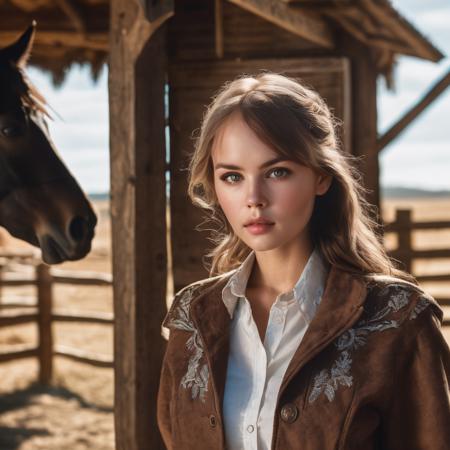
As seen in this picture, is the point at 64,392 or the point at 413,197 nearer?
the point at 64,392

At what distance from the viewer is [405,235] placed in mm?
7883

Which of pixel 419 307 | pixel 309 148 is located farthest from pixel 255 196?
pixel 419 307

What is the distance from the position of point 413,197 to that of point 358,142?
97745mm

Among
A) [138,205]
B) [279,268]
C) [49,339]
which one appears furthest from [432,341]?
[49,339]

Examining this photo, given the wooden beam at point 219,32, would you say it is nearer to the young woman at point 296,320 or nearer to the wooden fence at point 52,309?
the wooden fence at point 52,309

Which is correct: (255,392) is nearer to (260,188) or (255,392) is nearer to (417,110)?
(260,188)

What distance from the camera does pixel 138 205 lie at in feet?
11.6

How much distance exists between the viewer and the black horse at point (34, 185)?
12.4ft

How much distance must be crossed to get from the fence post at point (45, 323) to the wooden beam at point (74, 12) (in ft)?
9.17

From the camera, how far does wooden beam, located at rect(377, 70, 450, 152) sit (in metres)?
4.90

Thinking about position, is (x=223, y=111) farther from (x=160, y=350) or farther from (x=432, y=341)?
(x=160, y=350)

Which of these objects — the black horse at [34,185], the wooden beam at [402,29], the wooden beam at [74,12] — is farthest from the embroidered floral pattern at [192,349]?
the wooden beam at [74,12]

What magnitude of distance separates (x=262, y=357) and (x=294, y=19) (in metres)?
2.98

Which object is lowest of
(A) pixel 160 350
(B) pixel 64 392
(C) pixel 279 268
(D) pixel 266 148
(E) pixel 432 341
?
(B) pixel 64 392
